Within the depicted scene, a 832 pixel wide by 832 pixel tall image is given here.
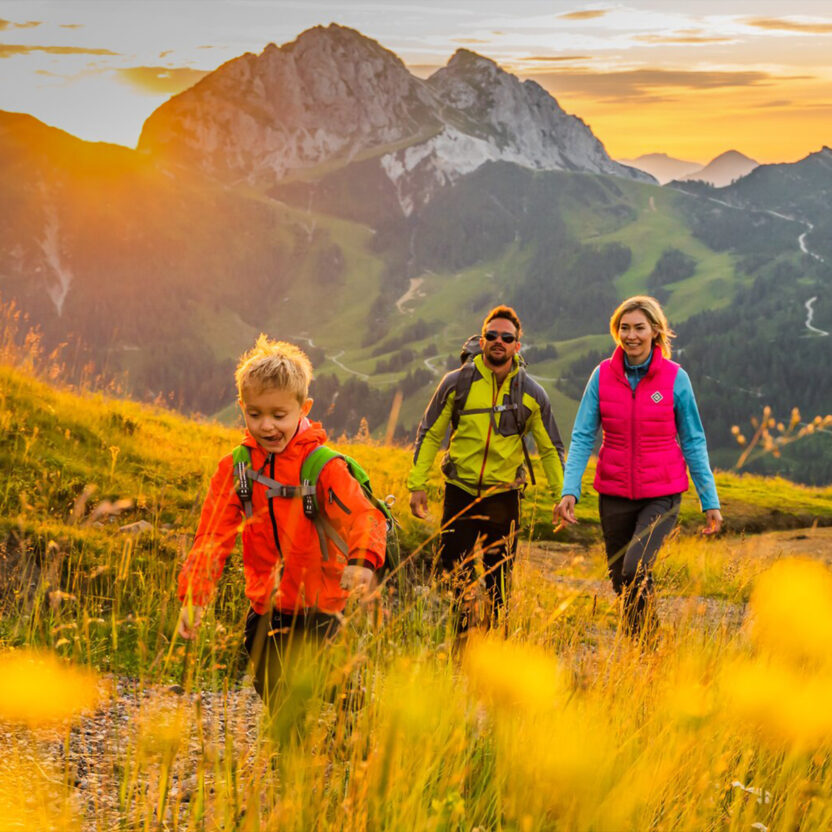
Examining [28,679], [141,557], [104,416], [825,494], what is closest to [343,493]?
[28,679]

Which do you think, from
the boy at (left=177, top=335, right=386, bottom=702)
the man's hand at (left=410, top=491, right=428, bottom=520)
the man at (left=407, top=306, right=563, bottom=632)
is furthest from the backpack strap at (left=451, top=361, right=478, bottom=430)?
the boy at (left=177, top=335, right=386, bottom=702)

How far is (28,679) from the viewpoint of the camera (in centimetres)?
243

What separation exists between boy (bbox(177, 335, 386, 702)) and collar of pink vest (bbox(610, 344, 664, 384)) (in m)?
3.01

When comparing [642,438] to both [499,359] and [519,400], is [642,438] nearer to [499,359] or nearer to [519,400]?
[519,400]

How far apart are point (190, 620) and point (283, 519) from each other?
73cm

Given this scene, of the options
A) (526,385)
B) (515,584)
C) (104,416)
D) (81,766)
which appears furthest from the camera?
(104,416)

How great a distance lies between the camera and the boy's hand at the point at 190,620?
3.11 meters

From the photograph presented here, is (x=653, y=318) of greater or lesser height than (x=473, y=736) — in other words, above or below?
above

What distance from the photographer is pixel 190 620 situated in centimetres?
330

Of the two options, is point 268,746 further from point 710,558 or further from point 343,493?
point 710,558

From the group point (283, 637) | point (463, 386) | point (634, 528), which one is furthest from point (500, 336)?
point (283, 637)

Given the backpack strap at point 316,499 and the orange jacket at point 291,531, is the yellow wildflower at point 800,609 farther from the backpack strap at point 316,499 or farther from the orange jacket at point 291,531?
the backpack strap at point 316,499

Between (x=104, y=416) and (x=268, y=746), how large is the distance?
964 cm

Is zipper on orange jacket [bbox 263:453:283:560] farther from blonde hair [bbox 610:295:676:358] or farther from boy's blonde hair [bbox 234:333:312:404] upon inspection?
blonde hair [bbox 610:295:676:358]
